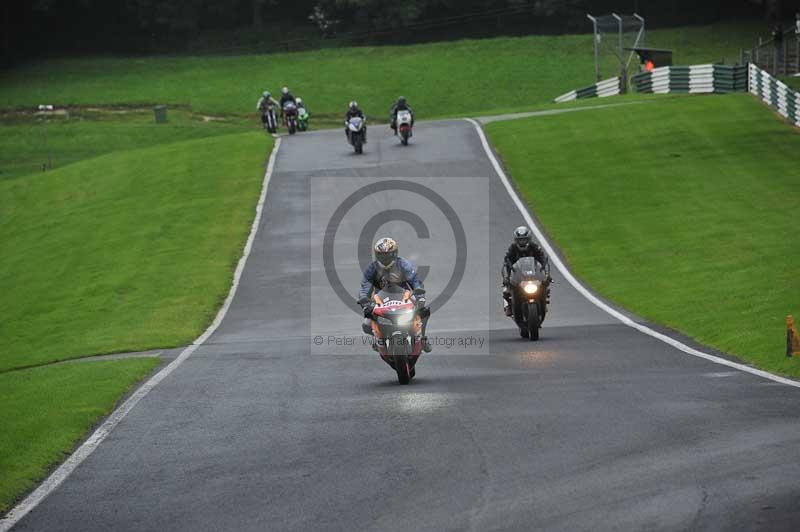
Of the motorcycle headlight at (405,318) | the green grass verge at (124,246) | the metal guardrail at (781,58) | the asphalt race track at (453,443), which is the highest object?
the metal guardrail at (781,58)

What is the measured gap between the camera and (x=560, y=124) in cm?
4850

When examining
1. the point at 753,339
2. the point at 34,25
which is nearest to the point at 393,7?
the point at 34,25

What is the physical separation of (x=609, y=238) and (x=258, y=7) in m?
69.3

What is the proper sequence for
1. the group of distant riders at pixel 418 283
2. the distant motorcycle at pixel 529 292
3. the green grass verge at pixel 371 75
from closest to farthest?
the group of distant riders at pixel 418 283 → the distant motorcycle at pixel 529 292 → the green grass verge at pixel 371 75

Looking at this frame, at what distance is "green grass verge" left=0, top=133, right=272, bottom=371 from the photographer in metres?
25.2

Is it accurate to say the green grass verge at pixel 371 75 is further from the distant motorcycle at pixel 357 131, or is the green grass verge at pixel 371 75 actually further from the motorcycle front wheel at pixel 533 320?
the motorcycle front wheel at pixel 533 320

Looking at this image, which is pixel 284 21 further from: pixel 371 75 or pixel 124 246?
pixel 124 246

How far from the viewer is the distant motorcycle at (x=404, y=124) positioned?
45.5 m

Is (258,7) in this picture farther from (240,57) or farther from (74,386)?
(74,386)

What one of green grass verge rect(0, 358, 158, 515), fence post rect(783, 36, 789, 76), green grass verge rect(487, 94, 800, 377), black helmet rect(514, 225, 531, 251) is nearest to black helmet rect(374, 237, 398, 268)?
green grass verge rect(0, 358, 158, 515)

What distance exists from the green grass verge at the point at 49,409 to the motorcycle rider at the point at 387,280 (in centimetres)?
339

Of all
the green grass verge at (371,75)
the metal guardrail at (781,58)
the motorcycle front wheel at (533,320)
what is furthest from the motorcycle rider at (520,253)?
the green grass verge at (371,75)

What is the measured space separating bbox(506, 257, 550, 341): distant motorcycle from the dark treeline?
75369 mm

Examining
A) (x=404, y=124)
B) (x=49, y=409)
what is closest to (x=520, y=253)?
(x=49, y=409)
